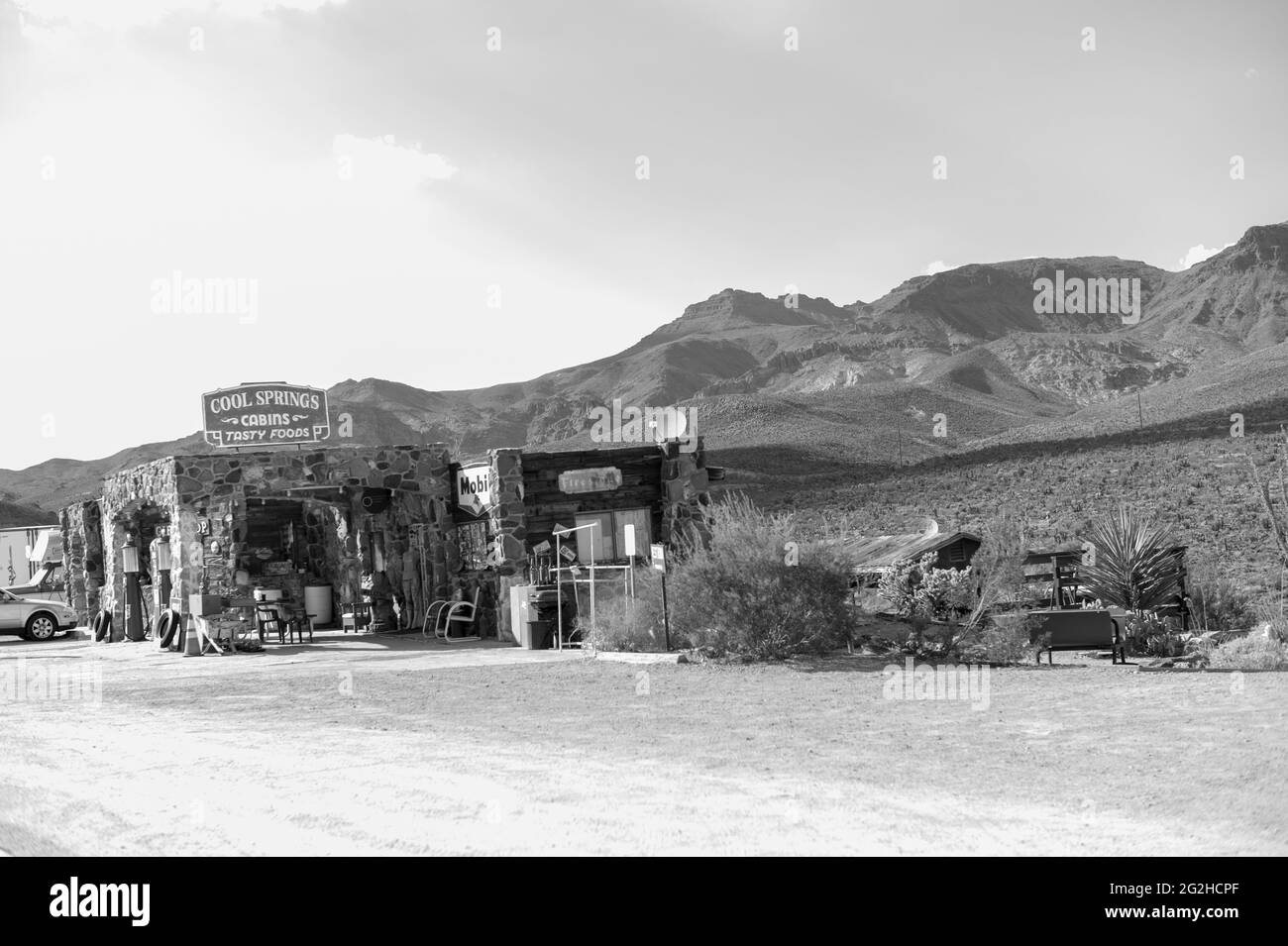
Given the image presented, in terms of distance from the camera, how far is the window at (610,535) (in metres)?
23.5

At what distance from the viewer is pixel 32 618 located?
29188 mm

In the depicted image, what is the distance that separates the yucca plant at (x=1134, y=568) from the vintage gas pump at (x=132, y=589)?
19.3m

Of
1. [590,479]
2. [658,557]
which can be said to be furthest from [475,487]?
[658,557]

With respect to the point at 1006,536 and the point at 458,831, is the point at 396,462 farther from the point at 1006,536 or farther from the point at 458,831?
the point at 458,831

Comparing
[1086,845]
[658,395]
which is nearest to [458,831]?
[1086,845]

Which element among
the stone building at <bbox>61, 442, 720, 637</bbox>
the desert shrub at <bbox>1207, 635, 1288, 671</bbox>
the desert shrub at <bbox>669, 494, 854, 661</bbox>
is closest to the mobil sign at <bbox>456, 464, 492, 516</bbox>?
the stone building at <bbox>61, 442, 720, 637</bbox>

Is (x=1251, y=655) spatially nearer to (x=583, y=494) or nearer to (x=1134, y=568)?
(x=1134, y=568)

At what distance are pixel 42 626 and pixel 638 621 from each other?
1868cm

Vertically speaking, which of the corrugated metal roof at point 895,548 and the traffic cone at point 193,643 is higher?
the corrugated metal roof at point 895,548

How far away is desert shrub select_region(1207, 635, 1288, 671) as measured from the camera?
12.7 m

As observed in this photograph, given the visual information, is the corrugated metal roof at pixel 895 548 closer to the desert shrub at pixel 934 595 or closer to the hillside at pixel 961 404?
the desert shrub at pixel 934 595

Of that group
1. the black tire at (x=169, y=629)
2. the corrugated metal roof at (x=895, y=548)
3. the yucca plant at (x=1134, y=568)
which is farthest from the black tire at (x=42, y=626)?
the yucca plant at (x=1134, y=568)
